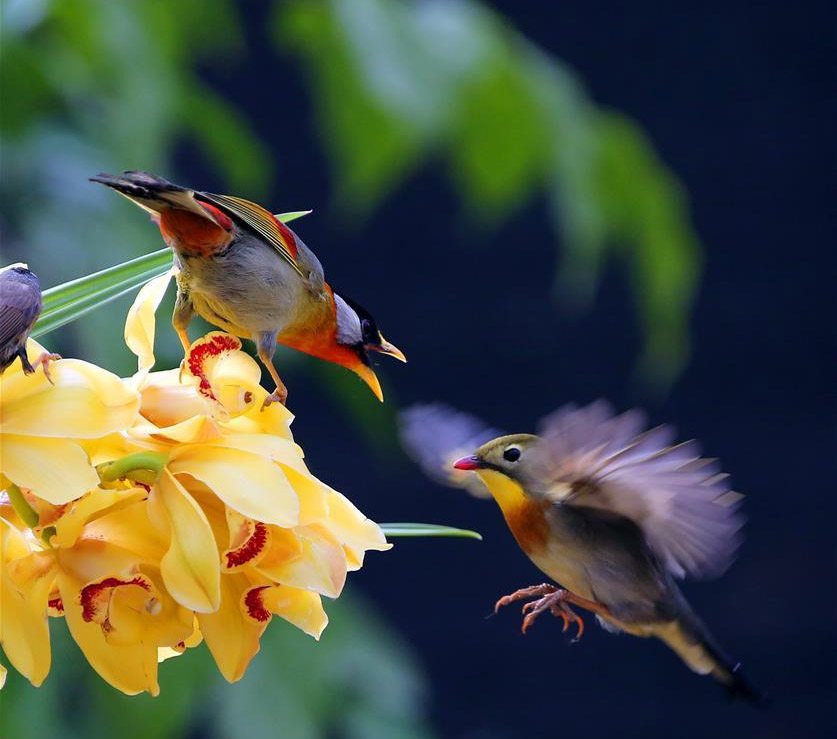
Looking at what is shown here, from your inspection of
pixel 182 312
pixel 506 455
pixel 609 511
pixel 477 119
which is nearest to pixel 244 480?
pixel 182 312

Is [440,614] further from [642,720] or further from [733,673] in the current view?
[733,673]

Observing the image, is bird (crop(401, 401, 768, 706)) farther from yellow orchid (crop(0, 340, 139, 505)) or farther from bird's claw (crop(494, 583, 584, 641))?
yellow orchid (crop(0, 340, 139, 505))

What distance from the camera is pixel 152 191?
0.77 metres

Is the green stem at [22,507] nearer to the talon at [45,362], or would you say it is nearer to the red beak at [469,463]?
the talon at [45,362]

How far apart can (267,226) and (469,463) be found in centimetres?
24

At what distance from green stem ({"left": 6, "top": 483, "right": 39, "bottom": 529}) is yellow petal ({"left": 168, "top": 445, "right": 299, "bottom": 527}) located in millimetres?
79

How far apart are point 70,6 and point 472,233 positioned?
67.2 inches

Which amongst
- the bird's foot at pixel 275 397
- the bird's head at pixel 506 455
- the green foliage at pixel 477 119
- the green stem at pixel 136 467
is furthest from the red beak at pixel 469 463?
the green foliage at pixel 477 119

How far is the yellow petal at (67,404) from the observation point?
67 cm

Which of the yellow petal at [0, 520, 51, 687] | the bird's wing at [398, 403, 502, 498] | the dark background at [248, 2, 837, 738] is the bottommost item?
the dark background at [248, 2, 837, 738]

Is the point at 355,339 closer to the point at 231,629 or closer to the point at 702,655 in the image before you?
the point at 231,629

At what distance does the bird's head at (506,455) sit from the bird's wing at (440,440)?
0.22 ft

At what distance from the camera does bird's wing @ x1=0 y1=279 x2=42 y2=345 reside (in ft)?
2.25

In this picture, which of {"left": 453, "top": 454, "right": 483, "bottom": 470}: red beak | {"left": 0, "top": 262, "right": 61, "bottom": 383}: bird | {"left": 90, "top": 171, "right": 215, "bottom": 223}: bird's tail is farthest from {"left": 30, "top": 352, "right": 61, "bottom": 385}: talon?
→ {"left": 453, "top": 454, "right": 483, "bottom": 470}: red beak
